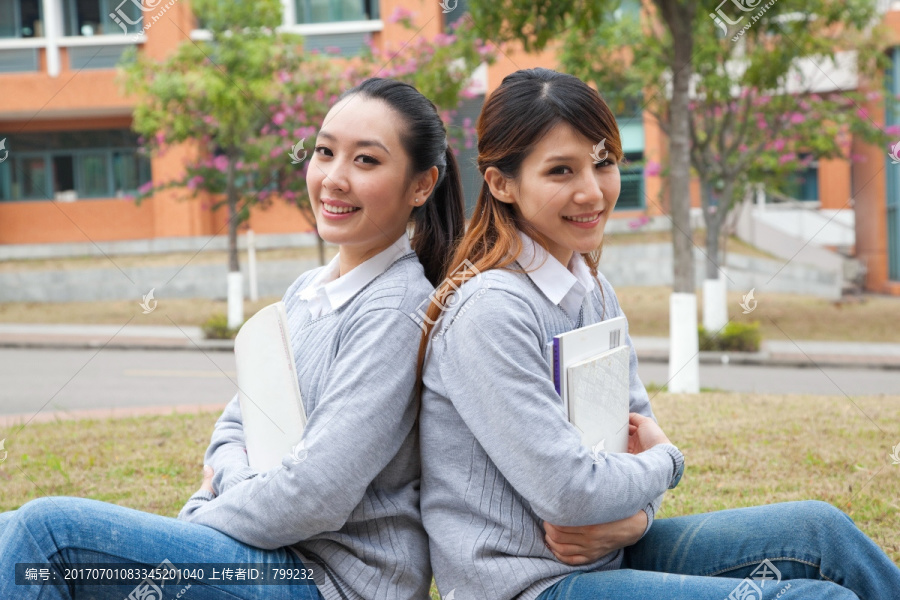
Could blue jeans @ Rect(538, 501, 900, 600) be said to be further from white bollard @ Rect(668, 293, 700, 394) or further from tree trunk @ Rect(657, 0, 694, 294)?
tree trunk @ Rect(657, 0, 694, 294)

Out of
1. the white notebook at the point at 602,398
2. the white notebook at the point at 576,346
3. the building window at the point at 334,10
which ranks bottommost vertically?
the white notebook at the point at 602,398

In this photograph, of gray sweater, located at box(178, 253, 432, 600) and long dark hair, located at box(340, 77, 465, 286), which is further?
long dark hair, located at box(340, 77, 465, 286)

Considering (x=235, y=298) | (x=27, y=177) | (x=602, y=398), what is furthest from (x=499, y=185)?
(x=27, y=177)

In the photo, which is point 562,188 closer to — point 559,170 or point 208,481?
point 559,170

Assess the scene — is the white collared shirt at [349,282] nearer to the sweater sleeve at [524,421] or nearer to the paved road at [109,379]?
the sweater sleeve at [524,421]

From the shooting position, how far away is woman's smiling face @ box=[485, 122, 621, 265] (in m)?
1.77

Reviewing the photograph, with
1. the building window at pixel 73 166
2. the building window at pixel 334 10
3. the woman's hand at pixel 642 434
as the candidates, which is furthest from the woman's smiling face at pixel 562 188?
the building window at pixel 73 166

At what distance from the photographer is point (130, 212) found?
20453 millimetres

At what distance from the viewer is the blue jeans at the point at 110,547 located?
1.54 meters

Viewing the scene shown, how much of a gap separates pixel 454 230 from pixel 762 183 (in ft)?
42.6

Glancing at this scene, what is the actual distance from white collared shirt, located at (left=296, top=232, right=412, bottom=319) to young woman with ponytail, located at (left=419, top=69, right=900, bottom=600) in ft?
0.47

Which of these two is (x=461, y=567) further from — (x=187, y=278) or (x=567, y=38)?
(x=187, y=278)

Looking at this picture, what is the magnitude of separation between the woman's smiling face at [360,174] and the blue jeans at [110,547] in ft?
2.10

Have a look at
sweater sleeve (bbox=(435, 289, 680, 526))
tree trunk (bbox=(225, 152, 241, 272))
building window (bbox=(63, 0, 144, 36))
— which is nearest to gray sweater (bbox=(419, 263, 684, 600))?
sweater sleeve (bbox=(435, 289, 680, 526))
